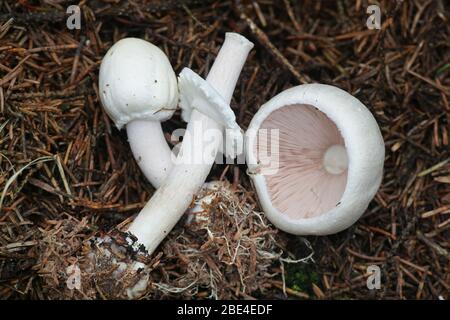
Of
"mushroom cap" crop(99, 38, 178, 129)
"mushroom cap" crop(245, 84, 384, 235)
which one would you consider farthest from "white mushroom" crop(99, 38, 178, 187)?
"mushroom cap" crop(245, 84, 384, 235)

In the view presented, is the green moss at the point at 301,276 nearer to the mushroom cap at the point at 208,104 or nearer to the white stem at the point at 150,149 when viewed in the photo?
the mushroom cap at the point at 208,104

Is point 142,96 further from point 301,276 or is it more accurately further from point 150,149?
point 301,276

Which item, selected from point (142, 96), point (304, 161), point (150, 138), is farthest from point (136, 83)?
point (304, 161)

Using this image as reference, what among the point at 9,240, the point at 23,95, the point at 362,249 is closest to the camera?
the point at 9,240
